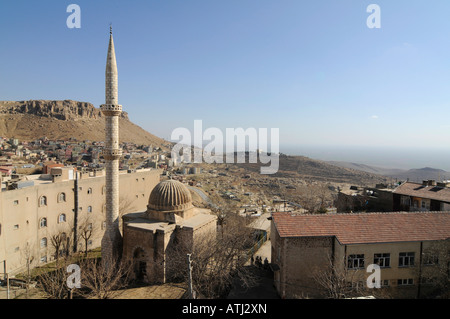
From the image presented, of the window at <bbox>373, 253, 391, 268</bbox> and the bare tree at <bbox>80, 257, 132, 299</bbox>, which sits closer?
the bare tree at <bbox>80, 257, 132, 299</bbox>

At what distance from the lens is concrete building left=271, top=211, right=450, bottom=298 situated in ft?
48.9

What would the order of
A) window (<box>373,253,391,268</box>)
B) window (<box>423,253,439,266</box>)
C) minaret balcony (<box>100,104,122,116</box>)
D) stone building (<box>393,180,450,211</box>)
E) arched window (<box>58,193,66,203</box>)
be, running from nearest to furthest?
window (<box>373,253,391,268</box>)
window (<box>423,253,439,266</box>)
minaret balcony (<box>100,104,122,116</box>)
stone building (<box>393,180,450,211</box>)
arched window (<box>58,193,66,203</box>)

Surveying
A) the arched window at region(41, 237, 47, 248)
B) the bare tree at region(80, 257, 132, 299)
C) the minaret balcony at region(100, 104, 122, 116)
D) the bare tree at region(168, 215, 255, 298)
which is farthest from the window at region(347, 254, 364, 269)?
the arched window at region(41, 237, 47, 248)

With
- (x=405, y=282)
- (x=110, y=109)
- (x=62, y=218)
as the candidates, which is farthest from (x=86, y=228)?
(x=405, y=282)

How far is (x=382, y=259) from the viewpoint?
599 inches

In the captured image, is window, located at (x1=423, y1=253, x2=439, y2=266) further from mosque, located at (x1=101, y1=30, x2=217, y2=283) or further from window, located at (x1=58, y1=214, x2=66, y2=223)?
window, located at (x1=58, y1=214, x2=66, y2=223)

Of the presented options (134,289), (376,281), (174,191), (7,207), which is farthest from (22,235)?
(376,281)

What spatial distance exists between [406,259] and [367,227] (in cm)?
272

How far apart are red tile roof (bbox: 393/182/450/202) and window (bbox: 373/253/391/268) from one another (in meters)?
12.1

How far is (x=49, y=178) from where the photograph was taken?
1142 inches

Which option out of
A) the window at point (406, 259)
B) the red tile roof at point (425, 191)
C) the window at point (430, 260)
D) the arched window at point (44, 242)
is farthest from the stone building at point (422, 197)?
the arched window at point (44, 242)

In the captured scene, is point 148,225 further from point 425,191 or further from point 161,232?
point 425,191

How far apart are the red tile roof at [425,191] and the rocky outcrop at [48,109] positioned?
13560 centimetres
